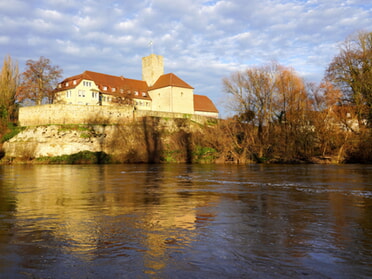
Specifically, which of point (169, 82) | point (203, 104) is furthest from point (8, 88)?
point (203, 104)

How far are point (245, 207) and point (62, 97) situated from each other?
203 feet

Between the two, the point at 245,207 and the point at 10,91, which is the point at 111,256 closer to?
the point at 245,207

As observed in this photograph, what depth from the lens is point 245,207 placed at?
10062 mm

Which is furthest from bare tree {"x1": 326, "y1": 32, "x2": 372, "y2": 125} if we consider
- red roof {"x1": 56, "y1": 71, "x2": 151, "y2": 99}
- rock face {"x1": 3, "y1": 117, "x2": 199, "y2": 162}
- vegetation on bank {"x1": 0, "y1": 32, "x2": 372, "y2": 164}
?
red roof {"x1": 56, "y1": 71, "x2": 151, "y2": 99}

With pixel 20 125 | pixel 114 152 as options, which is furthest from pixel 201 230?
pixel 20 125

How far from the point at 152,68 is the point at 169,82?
8.20m

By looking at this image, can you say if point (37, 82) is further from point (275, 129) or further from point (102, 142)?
point (275, 129)

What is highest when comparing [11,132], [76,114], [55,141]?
[76,114]

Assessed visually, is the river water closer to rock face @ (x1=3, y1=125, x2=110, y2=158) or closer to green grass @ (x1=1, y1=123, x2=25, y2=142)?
rock face @ (x1=3, y1=125, x2=110, y2=158)

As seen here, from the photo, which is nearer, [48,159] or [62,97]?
[48,159]

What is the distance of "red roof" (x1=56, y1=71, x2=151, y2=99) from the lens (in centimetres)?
6625

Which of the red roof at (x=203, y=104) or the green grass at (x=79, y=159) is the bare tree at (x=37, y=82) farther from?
the red roof at (x=203, y=104)

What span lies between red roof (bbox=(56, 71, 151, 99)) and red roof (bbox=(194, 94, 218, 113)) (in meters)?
13.4

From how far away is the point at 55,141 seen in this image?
1964 inches
